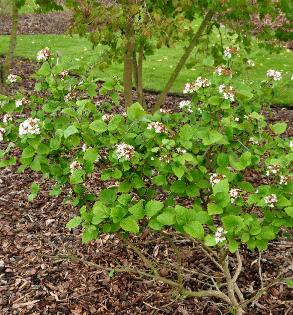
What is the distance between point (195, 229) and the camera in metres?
2.66

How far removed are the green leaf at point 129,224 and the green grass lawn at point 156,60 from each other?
667 cm

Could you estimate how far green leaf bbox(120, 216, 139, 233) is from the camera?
2719mm

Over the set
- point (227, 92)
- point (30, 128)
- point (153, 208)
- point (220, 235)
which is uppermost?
point (227, 92)

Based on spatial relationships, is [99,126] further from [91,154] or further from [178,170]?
[178,170]

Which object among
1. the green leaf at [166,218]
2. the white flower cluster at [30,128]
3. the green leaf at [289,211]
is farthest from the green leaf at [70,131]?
the green leaf at [289,211]

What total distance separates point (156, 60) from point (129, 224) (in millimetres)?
10974

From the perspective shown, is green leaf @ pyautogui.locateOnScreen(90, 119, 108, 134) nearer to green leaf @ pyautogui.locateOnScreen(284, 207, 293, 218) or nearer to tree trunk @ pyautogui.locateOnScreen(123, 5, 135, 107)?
green leaf @ pyautogui.locateOnScreen(284, 207, 293, 218)

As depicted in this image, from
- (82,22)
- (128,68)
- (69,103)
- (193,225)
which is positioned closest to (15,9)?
(128,68)

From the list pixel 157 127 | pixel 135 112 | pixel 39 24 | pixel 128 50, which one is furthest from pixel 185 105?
pixel 39 24

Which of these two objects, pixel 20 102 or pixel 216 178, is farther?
pixel 20 102

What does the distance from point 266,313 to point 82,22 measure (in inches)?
138

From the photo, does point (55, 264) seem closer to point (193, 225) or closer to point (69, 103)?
point (69, 103)

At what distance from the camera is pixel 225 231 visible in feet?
8.89

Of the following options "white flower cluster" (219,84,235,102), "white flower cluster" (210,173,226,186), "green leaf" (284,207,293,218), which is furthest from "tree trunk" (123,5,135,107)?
"green leaf" (284,207,293,218)
